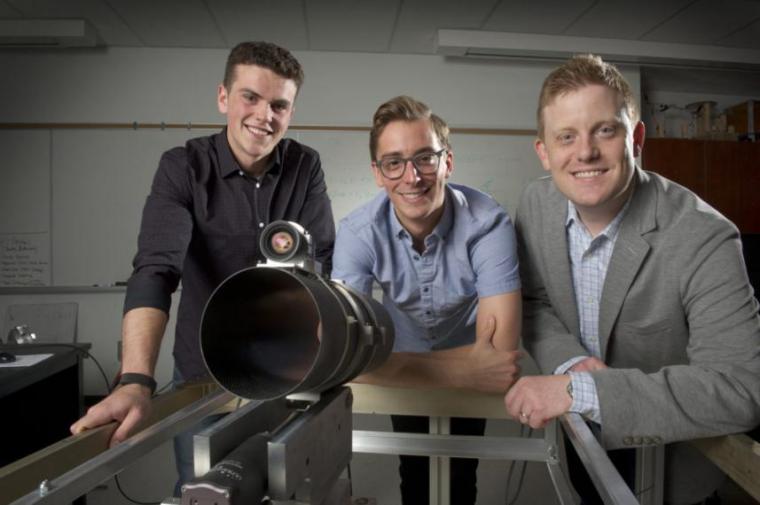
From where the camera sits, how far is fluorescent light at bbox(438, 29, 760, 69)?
11.4ft

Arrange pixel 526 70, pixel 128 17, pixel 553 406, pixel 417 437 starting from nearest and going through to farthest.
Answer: pixel 553 406 → pixel 417 437 → pixel 128 17 → pixel 526 70

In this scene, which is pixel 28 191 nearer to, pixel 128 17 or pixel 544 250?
pixel 128 17

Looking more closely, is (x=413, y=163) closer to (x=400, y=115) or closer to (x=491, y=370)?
(x=400, y=115)

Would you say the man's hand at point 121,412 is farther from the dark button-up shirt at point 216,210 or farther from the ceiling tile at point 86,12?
the ceiling tile at point 86,12

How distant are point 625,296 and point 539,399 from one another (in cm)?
34

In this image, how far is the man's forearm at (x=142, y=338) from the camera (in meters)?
0.98

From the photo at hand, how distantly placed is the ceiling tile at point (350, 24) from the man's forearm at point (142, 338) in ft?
8.23

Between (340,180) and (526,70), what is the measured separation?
5.19 feet

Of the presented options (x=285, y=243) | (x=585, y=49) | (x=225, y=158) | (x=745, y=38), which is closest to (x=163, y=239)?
(x=225, y=158)

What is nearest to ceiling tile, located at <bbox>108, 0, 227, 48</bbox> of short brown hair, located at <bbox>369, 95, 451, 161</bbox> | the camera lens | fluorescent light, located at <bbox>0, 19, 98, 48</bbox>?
fluorescent light, located at <bbox>0, 19, 98, 48</bbox>

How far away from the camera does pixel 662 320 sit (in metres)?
1.11

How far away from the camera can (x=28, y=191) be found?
367 cm

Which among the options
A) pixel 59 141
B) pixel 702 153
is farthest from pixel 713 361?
pixel 59 141

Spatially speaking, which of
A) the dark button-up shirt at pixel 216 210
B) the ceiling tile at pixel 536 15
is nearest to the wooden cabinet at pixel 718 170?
the ceiling tile at pixel 536 15
